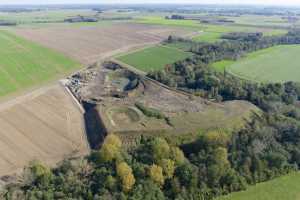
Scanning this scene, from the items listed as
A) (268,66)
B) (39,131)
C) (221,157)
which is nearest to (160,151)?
(221,157)

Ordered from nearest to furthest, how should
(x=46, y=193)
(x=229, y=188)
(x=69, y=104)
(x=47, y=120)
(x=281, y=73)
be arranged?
(x=46, y=193), (x=229, y=188), (x=47, y=120), (x=69, y=104), (x=281, y=73)

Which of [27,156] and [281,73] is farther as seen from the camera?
[281,73]

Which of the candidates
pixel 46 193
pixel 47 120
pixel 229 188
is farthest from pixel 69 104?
pixel 229 188

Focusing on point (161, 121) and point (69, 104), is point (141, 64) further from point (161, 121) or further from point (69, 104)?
point (161, 121)

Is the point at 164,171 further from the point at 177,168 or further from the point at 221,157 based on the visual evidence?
the point at 221,157

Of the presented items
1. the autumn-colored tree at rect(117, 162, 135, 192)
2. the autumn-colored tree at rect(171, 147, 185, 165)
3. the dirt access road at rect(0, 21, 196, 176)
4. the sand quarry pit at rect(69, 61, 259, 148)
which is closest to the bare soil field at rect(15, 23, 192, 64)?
the dirt access road at rect(0, 21, 196, 176)
